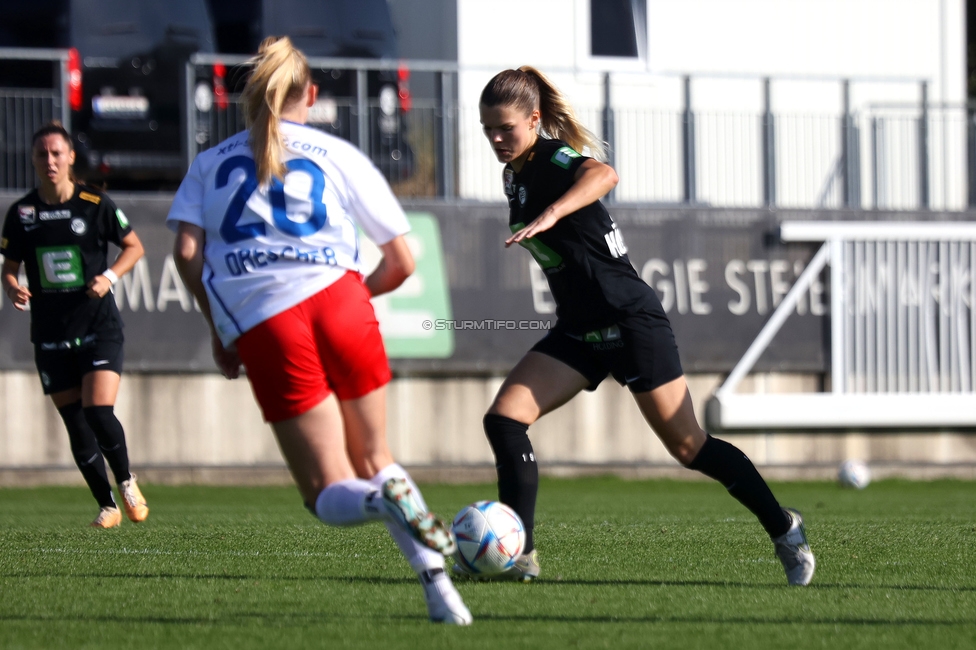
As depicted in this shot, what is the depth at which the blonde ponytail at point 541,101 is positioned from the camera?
5.27 m

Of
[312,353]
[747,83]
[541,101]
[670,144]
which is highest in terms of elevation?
[747,83]

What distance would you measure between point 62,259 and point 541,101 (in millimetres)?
3675

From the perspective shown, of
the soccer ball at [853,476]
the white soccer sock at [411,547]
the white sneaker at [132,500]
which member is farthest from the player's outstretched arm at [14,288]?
the soccer ball at [853,476]

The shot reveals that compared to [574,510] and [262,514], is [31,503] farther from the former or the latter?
[574,510]

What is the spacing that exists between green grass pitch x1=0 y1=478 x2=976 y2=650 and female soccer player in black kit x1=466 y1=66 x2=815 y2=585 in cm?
39

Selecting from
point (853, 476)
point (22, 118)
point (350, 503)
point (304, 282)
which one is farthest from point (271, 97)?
point (22, 118)

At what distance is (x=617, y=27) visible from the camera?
1833 centimetres

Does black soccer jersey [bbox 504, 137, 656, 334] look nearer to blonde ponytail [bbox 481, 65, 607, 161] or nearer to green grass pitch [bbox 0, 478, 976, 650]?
blonde ponytail [bbox 481, 65, 607, 161]

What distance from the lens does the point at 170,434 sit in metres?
13.8

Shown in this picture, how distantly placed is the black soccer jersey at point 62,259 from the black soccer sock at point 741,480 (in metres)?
4.11

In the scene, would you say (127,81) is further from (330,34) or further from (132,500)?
(132,500)

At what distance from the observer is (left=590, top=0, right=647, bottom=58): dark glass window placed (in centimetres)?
1823

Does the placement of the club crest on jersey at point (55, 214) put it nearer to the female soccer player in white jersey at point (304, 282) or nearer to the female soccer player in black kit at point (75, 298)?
the female soccer player in black kit at point (75, 298)

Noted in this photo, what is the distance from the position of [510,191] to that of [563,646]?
7.28 ft
